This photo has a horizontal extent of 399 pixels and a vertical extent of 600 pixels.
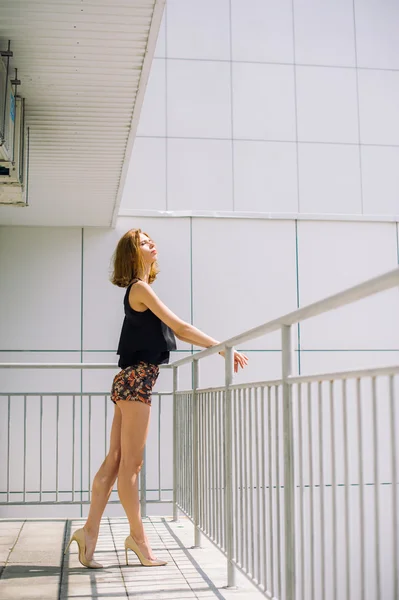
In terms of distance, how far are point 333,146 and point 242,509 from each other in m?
7.99

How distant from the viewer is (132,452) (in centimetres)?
417

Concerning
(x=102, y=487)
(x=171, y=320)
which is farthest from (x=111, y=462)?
(x=171, y=320)

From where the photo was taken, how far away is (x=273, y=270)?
9469 millimetres

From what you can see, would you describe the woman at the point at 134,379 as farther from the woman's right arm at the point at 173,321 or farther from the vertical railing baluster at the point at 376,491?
the vertical railing baluster at the point at 376,491

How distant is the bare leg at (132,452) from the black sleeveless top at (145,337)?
0.89 ft

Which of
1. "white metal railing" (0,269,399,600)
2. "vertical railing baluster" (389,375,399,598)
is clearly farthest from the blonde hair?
"vertical railing baluster" (389,375,399,598)

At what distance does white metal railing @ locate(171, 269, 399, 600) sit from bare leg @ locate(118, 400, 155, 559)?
1.38ft

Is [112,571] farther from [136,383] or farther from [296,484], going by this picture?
[296,484]

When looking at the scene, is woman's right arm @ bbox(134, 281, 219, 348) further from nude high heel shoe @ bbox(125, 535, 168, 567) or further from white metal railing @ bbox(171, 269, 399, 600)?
nude high heel shoe @ bbox(125, 535, 168, 567)

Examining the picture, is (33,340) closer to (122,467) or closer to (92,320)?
(92,320)

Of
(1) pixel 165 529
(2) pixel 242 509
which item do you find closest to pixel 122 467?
(2) pixel 242 509

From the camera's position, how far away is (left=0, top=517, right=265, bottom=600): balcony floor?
3752 millimetres

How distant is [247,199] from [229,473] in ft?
22.4

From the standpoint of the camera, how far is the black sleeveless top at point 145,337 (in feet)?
13.7
